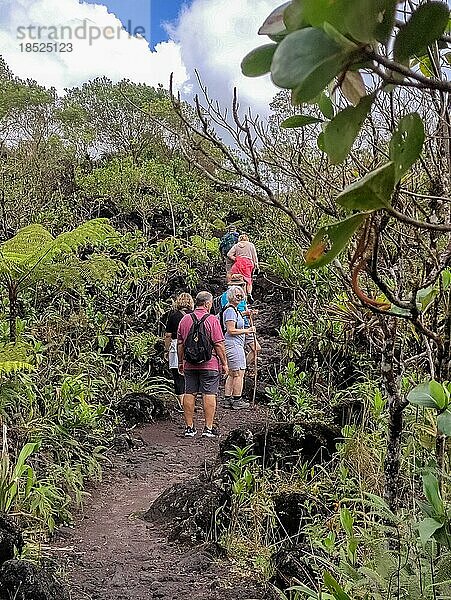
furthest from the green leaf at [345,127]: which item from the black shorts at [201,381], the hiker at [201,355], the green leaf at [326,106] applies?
the black shorts at [201,381]

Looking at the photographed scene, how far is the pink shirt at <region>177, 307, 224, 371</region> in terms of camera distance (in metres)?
6.53

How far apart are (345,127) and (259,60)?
0.11 metres

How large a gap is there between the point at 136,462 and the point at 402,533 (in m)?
4.15

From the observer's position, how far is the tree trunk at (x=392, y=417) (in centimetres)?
253

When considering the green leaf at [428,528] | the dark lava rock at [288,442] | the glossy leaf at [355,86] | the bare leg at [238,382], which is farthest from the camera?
the bare leg at [238,382]

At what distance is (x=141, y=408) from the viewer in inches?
291

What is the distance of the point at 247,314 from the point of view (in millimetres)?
8070

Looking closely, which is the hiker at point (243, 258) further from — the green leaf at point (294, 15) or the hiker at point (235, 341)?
the green leaf at point (294, 15)

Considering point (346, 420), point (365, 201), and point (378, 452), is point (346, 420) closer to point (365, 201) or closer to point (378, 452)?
point (378, 452)

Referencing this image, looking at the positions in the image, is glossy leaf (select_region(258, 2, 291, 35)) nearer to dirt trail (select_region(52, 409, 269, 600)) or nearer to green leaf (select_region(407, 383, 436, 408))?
green leaf (select_region(407, 383, 436, 408))

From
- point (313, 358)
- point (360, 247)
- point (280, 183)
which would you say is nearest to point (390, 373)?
point (360, 247)

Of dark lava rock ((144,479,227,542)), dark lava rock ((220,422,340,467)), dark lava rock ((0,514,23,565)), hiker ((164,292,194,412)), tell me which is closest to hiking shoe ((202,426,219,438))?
hiker ((164,292,194,412))

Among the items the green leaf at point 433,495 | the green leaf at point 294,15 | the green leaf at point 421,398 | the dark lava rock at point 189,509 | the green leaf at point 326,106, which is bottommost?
the dark lava rock at point 189,509

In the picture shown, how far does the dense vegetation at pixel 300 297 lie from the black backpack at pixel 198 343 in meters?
0.87
